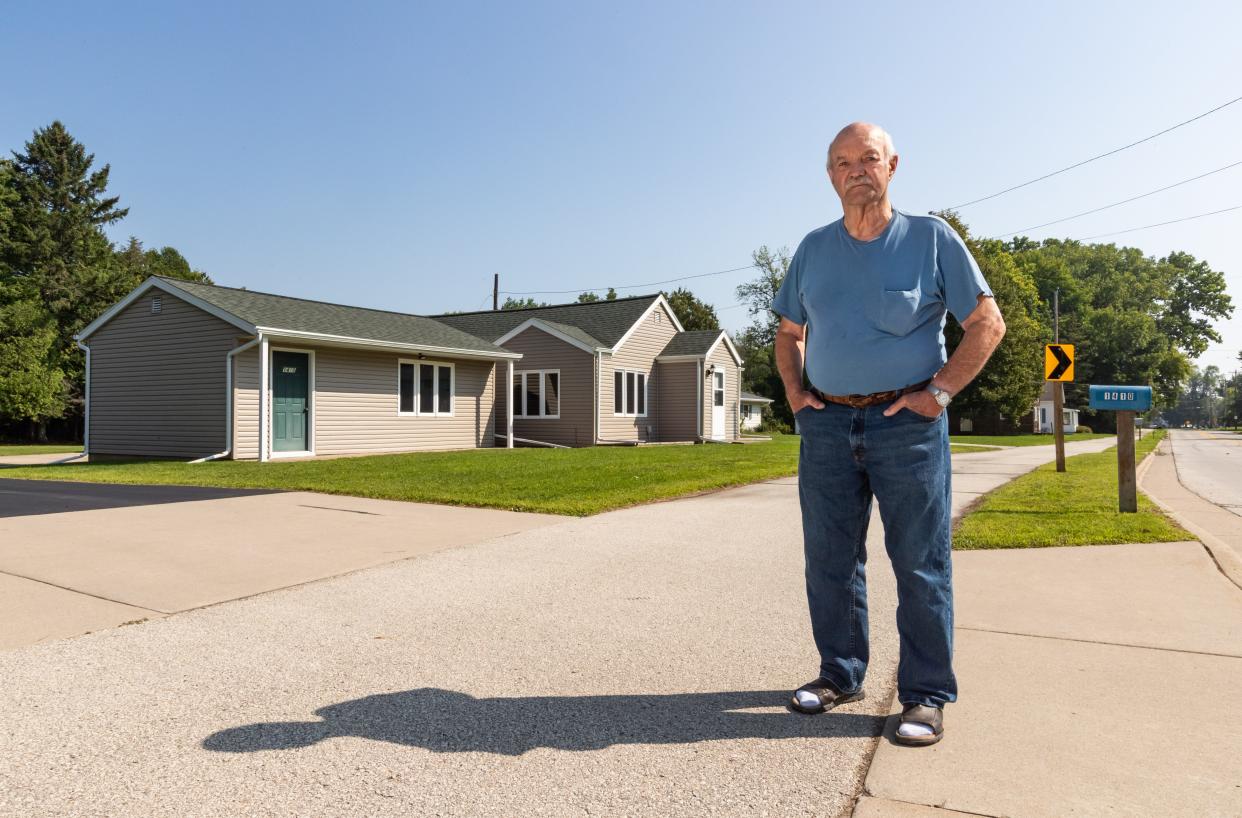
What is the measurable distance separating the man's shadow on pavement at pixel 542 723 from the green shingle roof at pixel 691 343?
22.6 meters

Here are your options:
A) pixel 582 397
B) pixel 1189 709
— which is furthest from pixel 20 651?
pixel 582 397

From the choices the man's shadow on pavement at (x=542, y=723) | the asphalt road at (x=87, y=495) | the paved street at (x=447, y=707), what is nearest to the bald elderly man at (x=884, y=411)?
the man's shadow on pavement at (x=542, y=723)

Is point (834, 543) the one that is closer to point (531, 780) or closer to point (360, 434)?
point (531, 780)

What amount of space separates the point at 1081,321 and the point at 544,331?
213 feet

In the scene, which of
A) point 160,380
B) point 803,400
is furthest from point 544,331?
point 803,400

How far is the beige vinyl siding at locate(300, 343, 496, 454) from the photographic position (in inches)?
679

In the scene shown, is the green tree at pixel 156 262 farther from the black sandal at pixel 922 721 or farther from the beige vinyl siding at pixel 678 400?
the black sandal at pixel 922 721

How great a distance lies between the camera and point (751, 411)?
48594 mm

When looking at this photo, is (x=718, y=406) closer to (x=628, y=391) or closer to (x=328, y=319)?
(x=628, y=391)

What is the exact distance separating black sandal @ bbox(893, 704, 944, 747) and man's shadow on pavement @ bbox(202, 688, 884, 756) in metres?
0.12

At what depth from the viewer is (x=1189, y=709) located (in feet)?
9.17

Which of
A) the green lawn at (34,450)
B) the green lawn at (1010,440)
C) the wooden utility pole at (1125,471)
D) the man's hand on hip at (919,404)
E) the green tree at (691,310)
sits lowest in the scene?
the green lawn at (1010,440)

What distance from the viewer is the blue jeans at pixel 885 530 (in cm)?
268

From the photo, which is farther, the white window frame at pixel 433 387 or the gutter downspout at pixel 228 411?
the white window frame at pixel 433 387
